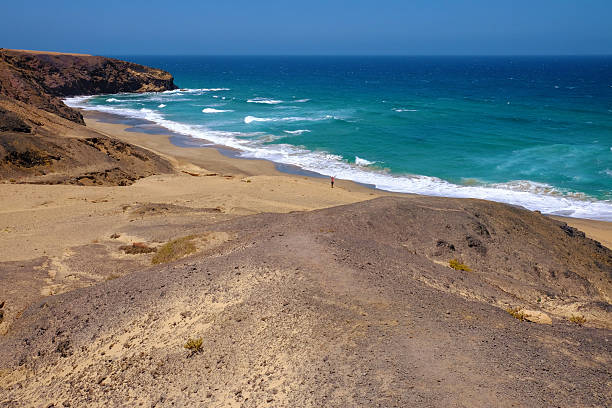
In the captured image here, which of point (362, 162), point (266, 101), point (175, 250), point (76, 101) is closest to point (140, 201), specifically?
point (175, 250)

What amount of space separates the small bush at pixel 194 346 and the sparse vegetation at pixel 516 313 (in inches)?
228

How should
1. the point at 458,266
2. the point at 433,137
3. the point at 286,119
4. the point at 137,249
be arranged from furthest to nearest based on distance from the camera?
the point at 286,119 → the point at 433,137 → the point at 137,249 → the point at 458,266

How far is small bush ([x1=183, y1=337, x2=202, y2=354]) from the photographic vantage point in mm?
7375

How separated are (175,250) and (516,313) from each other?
806 centimetres

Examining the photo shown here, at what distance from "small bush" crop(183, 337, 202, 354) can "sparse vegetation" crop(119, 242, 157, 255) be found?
5.73 metres

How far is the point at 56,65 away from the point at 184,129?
3942 centimetres

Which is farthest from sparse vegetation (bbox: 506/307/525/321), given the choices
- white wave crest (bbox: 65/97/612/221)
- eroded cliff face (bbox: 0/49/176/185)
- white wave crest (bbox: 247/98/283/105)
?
white wave crest (bbox: 247/98/283/105)

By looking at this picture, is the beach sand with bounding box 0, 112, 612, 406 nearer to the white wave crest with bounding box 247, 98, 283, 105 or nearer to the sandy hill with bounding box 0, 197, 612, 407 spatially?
the sandy hill with bounding box 0, 197, 612, 407

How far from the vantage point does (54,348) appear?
7848 millimetres

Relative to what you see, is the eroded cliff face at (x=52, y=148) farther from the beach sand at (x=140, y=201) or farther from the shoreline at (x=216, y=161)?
the shoreline at (x=216, y=161)

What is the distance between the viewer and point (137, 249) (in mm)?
12734

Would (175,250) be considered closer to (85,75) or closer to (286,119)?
(286,119)

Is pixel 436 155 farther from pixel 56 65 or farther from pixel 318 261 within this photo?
pixel 56 65

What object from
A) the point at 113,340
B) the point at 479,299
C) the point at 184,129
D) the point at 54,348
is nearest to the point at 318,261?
the point at 479,299
